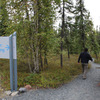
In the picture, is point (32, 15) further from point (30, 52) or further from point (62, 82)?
point (62, 82)

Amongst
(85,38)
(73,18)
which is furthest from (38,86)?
(73,18)

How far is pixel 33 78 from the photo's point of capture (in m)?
6.48

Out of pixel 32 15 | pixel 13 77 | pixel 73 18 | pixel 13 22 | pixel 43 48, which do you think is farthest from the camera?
pixel 73 18

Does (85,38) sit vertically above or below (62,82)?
above

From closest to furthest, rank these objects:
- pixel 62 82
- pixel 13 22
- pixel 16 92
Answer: pixel 16 92 < pixel 62 82 < pixel 13 22

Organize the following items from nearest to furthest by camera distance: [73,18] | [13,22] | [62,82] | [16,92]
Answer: [16,92] < [62,82] < [13,22] < [73,18]

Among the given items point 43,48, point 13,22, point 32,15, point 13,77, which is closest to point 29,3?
point 32,15

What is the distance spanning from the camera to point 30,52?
793cm

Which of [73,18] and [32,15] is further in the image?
[73,18]

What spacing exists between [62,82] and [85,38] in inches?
325

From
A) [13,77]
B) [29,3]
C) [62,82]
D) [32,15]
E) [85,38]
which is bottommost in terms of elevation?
[62,82]

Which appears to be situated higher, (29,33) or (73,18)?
(73,18)

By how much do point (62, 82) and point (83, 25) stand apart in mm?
8384

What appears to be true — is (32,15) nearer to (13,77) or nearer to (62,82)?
(13,77)
